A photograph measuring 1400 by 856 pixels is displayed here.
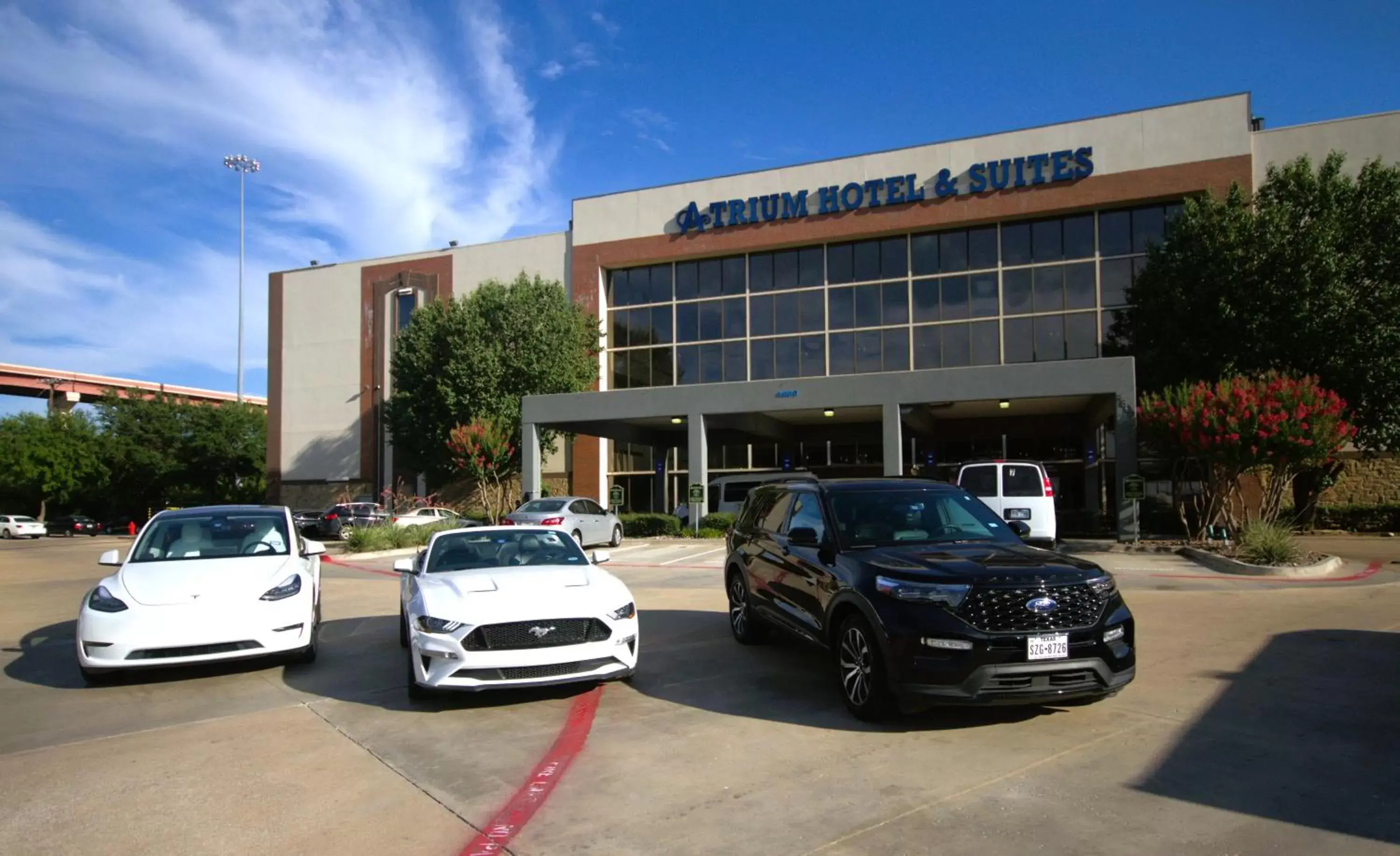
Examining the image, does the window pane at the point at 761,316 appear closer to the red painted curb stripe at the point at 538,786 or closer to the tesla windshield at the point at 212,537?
the tesla windshield at the point at 212,537

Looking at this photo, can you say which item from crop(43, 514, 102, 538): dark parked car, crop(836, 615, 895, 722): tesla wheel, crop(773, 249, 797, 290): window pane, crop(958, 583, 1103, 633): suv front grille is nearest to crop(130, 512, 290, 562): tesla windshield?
crop(836, 615, 895, 722): tesla wheel

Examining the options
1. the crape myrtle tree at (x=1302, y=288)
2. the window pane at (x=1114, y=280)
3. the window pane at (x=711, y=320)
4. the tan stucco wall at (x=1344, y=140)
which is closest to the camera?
the crape myrtle tree at (x=1302, y=288)

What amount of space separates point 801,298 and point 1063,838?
32.8m

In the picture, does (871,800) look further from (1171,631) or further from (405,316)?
(405,316)

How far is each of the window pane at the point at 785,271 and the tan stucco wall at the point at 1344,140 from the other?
54.6 ft

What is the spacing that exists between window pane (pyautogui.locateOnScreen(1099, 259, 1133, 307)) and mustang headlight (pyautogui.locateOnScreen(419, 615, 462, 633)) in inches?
1194

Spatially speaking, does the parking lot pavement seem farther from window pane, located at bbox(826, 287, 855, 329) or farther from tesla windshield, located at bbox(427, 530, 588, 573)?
window pane, located at bbox(826, 287, 855, 329)

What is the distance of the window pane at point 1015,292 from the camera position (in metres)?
32.7

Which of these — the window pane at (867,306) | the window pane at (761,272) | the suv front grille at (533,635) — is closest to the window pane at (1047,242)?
the window pane at (867,306)

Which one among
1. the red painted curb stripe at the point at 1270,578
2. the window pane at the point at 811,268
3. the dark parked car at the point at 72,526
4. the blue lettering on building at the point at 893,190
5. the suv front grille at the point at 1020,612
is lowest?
the dark parked car at the point at 72,526

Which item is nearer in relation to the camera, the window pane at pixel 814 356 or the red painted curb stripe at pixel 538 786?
the red painted curb stripe at pixel 538 786

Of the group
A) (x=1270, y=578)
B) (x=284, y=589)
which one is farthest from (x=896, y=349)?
(x=284, y=589)

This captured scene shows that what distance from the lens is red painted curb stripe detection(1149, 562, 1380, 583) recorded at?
14016 millimetres

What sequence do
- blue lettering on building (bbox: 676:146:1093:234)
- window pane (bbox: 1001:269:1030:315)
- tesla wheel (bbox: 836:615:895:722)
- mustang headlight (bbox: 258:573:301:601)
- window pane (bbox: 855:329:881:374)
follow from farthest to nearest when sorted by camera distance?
window pane (bbox: 855:329:881:374) → window pane (bbox: 1001:269:1030:315) → blue lettering on building (bbox: 676:146:1093:234) → mustang headlight (bbox: 258:573:301:601) → tesla wheel (bbox: 836:615:895:722)
